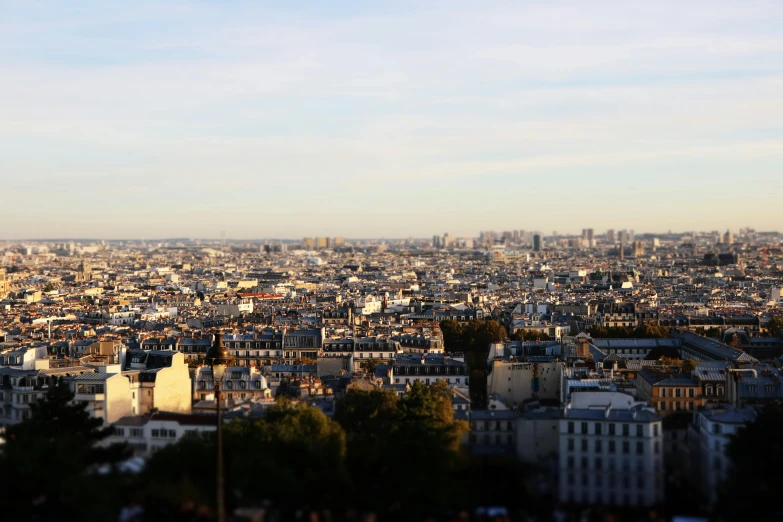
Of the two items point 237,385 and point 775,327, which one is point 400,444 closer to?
point 237,385

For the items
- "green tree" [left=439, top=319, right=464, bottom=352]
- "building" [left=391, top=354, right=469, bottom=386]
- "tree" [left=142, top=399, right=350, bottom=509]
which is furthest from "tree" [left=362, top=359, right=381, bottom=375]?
"tree" [left=142, top=399, right=350, bottom=509]

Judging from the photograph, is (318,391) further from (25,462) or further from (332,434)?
(25,462)

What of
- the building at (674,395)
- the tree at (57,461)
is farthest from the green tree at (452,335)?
the tree at (57,461)

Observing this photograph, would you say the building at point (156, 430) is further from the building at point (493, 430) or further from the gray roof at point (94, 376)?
the building at point (493, 430)

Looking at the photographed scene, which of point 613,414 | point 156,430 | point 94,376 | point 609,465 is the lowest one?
point 609,465

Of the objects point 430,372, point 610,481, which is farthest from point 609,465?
point 430,372

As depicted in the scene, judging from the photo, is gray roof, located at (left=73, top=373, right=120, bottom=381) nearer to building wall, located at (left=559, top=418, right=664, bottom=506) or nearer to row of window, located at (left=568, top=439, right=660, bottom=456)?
building wall, located at (left=559, top=418, right=664, bottom=506)

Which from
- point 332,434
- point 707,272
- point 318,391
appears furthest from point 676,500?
point 707,272
